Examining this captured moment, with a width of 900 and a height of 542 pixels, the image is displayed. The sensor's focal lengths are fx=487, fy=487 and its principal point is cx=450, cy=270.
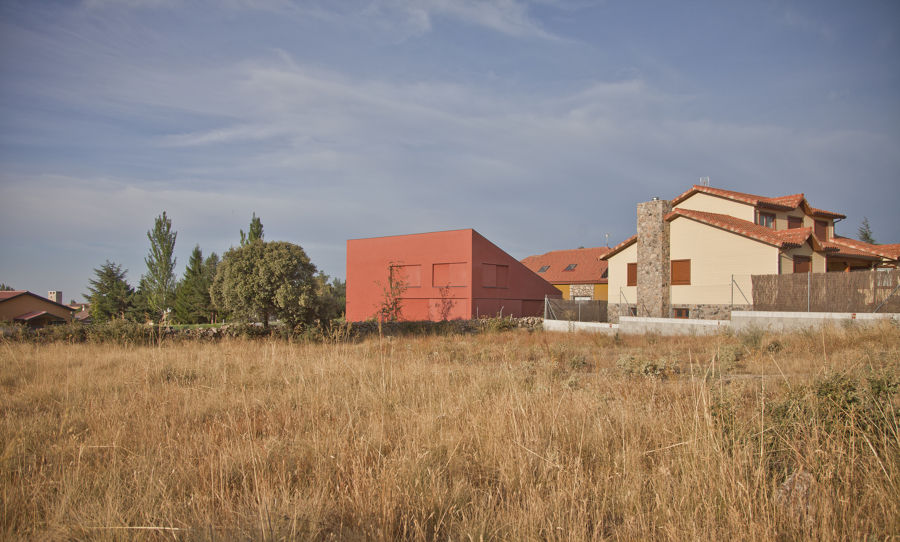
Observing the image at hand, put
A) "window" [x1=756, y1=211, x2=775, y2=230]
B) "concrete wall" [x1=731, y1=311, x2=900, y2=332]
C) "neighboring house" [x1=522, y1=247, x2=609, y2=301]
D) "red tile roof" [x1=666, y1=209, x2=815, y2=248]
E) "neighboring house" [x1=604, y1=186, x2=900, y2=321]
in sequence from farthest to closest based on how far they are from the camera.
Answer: "neighboring house" [x1=522, y1=247, x2=609, y2=301] → "window" [x1=756, y1=211, x2=775, y2=230] → "neighboring house" [x1=604, y1=186, x2=900, y2=321] → "red tile roof" [x1=666, y1=209, x2=815, y2=248] → "concrete wall" [x1=731, y1=311, x2=900, y2=332]

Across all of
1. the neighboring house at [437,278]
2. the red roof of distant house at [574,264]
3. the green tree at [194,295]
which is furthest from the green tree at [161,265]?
the red roof of distant house at [574,264]

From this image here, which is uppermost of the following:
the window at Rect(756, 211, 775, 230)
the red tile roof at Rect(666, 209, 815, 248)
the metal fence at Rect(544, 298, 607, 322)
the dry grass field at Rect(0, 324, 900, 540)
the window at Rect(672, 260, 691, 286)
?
the window at Rect(756, 211, 775, 230)

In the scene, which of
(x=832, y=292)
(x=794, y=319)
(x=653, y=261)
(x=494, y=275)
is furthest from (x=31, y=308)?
(x=832, y=292)

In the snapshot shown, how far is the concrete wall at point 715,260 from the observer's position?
20.5 metres

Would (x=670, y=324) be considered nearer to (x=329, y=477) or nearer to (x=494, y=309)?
(x=494, y=309)

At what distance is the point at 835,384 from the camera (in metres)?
4.34

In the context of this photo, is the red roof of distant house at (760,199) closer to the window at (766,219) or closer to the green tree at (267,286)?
the window at (766,219)

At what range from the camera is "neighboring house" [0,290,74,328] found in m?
29.8

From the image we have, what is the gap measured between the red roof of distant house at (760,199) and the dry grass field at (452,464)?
834 inches

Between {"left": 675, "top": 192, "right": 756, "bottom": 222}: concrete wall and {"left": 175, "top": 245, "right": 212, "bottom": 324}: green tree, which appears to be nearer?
{"left": 675, "top": 192, "right": 756, "bottom": 222}: concrete wall

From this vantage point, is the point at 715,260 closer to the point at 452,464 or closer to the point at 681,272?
the point at 681,272

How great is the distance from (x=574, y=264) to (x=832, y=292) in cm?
2406

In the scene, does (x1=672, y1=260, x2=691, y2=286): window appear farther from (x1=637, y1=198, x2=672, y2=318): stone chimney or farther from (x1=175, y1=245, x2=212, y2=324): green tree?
(x1=175, y1=245, x2=212, y2=324): green tree

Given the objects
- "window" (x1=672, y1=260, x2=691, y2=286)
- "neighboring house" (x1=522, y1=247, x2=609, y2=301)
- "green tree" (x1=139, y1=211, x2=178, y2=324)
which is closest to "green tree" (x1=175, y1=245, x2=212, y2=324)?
"green tree" (x1=139, y1=211, x2=178, y2=324)
